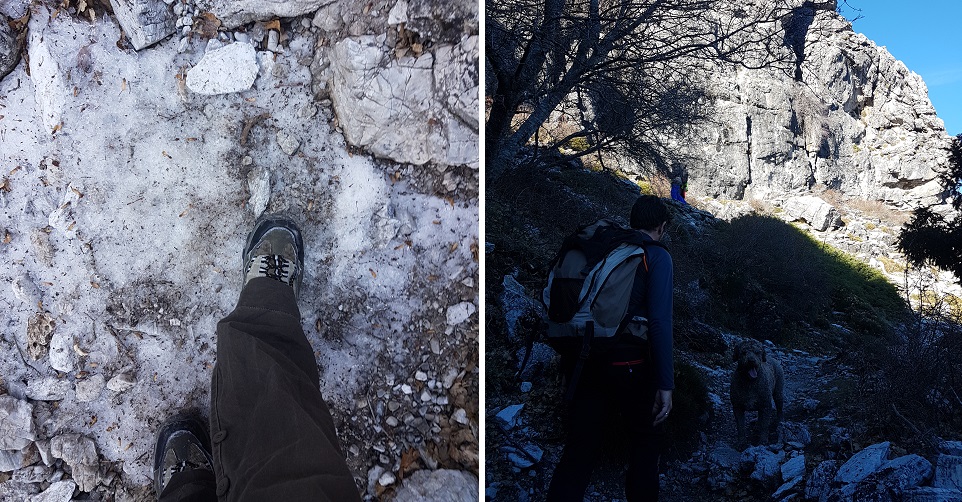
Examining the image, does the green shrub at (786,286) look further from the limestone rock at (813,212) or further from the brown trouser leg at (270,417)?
the brown trouser leg at (270,417)

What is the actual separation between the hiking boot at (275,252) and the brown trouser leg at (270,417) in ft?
0.58

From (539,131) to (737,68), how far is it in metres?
0.90

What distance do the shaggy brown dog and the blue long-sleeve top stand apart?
0.44 meters

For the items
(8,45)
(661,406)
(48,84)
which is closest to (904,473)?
(661,406)

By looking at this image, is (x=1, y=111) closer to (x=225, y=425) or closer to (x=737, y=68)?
(x=225, y=425)

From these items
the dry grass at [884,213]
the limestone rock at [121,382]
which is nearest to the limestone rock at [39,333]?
the limestone rock at [121,382]

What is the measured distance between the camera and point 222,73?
2.41 m

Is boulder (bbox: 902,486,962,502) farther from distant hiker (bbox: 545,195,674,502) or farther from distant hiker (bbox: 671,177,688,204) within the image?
distant hiker (bbox: 671,177,688,204)

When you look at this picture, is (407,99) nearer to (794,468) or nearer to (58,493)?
(794,468)

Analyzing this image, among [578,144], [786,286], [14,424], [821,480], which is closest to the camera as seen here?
[821,480]

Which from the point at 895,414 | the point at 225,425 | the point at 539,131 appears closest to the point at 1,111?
the point at 225,425

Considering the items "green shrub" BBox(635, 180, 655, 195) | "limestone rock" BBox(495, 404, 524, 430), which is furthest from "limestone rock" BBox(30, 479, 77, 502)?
"green shrub" BBox(635, 180, 655, 195)

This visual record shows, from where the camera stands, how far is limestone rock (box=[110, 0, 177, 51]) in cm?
237

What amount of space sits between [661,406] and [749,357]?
1.60ft
